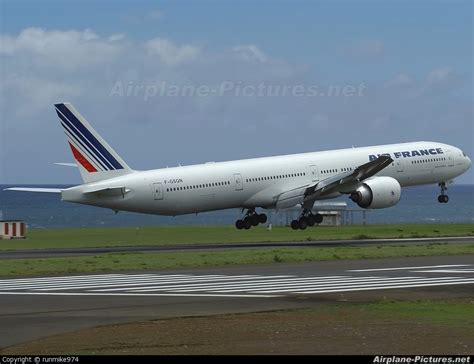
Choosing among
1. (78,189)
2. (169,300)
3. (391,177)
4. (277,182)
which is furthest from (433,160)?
(169,300)

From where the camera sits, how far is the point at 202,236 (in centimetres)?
7412

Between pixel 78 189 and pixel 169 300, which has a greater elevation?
pixel 78 189

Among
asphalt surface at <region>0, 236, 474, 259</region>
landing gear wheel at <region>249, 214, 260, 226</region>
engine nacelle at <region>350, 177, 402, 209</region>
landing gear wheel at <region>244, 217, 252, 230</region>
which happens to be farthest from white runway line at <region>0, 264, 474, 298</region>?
landing gear wheel at <region>244, 217, 252, 230</region>

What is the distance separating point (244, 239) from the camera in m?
69.4

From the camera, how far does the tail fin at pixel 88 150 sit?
6053cm

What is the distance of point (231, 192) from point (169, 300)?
37.0 m

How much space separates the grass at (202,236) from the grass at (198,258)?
14.8 meters

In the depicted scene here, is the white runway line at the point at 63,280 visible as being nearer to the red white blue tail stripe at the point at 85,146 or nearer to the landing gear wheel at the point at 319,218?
the red white blue tail stripe at the point at 85,146

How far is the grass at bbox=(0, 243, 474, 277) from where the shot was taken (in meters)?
42.5

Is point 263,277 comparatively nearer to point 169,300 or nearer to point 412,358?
point 169,300

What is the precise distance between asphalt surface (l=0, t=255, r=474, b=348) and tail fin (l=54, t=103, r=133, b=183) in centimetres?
2103

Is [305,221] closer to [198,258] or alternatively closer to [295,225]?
[295,225]

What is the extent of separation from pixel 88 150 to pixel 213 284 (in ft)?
95.0

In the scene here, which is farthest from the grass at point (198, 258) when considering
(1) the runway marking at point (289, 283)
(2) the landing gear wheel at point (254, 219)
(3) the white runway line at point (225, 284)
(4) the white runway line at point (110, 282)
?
(2) the landing gear wheel at point (254, 219)
